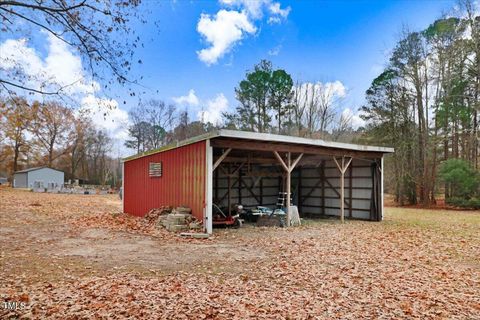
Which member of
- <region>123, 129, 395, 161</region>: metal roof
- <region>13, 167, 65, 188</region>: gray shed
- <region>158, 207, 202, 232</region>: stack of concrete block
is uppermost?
<region>123, 129, 395, 161</region>: metal roof

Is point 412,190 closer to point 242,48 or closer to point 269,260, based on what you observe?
point 242,48

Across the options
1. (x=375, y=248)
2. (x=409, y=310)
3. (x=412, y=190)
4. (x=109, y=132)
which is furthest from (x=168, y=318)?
(x=109, y=132)

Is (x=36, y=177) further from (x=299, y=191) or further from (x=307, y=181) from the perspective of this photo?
(x=307, y=181)

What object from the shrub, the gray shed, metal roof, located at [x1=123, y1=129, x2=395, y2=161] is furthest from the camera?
the gray shed

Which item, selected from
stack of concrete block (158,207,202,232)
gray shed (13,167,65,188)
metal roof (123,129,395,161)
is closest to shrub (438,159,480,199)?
metal roof (123,129,395,161)

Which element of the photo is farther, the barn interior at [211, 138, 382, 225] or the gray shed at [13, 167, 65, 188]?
the gray shed at [13, 167, 65, 188]

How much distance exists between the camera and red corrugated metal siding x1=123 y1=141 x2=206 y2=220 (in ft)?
30.4

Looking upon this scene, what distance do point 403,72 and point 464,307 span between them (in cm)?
2051

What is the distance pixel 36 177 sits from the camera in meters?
34.4

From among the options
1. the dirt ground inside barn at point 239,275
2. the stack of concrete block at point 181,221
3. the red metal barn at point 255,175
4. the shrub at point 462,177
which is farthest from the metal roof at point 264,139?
the shrub at point 462,177

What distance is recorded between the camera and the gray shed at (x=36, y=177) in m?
34.2

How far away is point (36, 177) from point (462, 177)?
3931 centimetres

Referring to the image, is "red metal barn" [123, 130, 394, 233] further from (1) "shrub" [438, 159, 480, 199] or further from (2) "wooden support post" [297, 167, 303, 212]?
(1) "shrub" [438, 159, 480, 199]

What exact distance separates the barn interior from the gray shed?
2709cm
